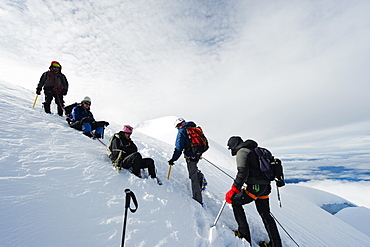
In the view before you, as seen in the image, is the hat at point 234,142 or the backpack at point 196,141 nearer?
the hat at point 234,142

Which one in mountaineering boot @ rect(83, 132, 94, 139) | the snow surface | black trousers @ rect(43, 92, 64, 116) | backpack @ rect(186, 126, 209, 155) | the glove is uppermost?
black trousers @ rect(43, 92, 64, 116)

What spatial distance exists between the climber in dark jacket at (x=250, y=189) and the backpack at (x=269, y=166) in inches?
3.3

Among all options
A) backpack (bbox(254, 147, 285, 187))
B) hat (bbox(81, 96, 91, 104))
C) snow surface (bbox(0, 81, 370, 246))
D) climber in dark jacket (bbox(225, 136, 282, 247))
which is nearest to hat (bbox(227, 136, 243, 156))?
climber in dark jacket (bbox(225, 136, 282, 247))

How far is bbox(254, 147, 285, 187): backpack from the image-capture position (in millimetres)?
3676

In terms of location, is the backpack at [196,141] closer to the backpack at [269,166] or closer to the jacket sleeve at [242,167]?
the jacket sleeve at [242,167]

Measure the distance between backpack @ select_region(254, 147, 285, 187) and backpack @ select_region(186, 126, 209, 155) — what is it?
4.54ft

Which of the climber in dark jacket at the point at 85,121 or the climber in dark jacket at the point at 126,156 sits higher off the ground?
the climber in dark jacket at the point at 85,121

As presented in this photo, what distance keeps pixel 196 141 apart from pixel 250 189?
5.63 ft

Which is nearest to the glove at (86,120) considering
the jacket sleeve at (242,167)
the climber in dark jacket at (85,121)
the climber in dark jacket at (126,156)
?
the climber in dark jacket at (85,121)

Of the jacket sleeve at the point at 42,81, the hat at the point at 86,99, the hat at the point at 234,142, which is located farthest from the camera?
the jacket sleeve at the point at 42,81

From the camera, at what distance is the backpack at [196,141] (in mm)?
4652

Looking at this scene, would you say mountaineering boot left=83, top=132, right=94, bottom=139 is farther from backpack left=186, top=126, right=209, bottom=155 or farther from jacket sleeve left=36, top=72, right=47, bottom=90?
backpack left=186, top=126, right=209, bottom=155

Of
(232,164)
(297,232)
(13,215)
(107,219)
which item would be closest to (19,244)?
(13,215)

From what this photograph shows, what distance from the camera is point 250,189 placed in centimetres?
367
